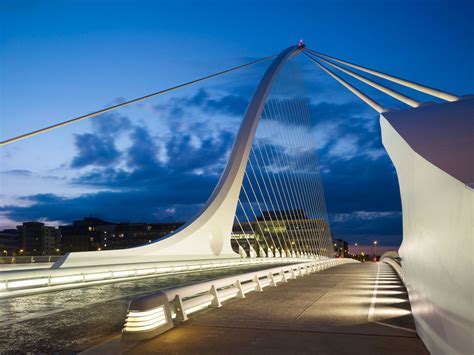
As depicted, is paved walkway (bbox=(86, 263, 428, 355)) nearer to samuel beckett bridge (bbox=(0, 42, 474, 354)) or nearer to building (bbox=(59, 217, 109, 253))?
samuel beckett bridge (bbox=(0, 42, 474, 354))

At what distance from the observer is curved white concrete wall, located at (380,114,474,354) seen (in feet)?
13.7

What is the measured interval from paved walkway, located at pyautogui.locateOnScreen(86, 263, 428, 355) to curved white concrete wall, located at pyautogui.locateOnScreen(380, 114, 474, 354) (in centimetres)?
75

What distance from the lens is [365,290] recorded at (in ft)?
50.7

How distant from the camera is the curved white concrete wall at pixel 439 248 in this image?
417 cm

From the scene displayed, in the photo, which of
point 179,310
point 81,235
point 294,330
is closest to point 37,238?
point 81,235

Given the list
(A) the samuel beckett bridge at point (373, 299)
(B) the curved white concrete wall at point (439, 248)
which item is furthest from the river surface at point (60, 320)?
(B) the curved white concrete wall at point (439, 248)

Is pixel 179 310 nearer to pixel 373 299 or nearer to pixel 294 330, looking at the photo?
pixel 294 330

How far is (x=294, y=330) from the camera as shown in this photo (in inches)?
310

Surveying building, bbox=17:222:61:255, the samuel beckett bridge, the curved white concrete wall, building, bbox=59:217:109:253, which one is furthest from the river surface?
building, bbox=17:222:61:255

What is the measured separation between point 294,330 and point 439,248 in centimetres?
339

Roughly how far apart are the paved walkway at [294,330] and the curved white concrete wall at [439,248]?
2.46 feet

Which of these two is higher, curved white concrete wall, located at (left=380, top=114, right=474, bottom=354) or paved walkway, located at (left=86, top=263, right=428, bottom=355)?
curved white concrete wall, located at (left=380, top=114, right=474, bottom=354)

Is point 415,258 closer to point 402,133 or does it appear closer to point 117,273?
point 402,133

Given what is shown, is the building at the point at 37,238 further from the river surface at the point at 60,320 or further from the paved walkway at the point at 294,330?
the paved walkway at the point at 294,330
